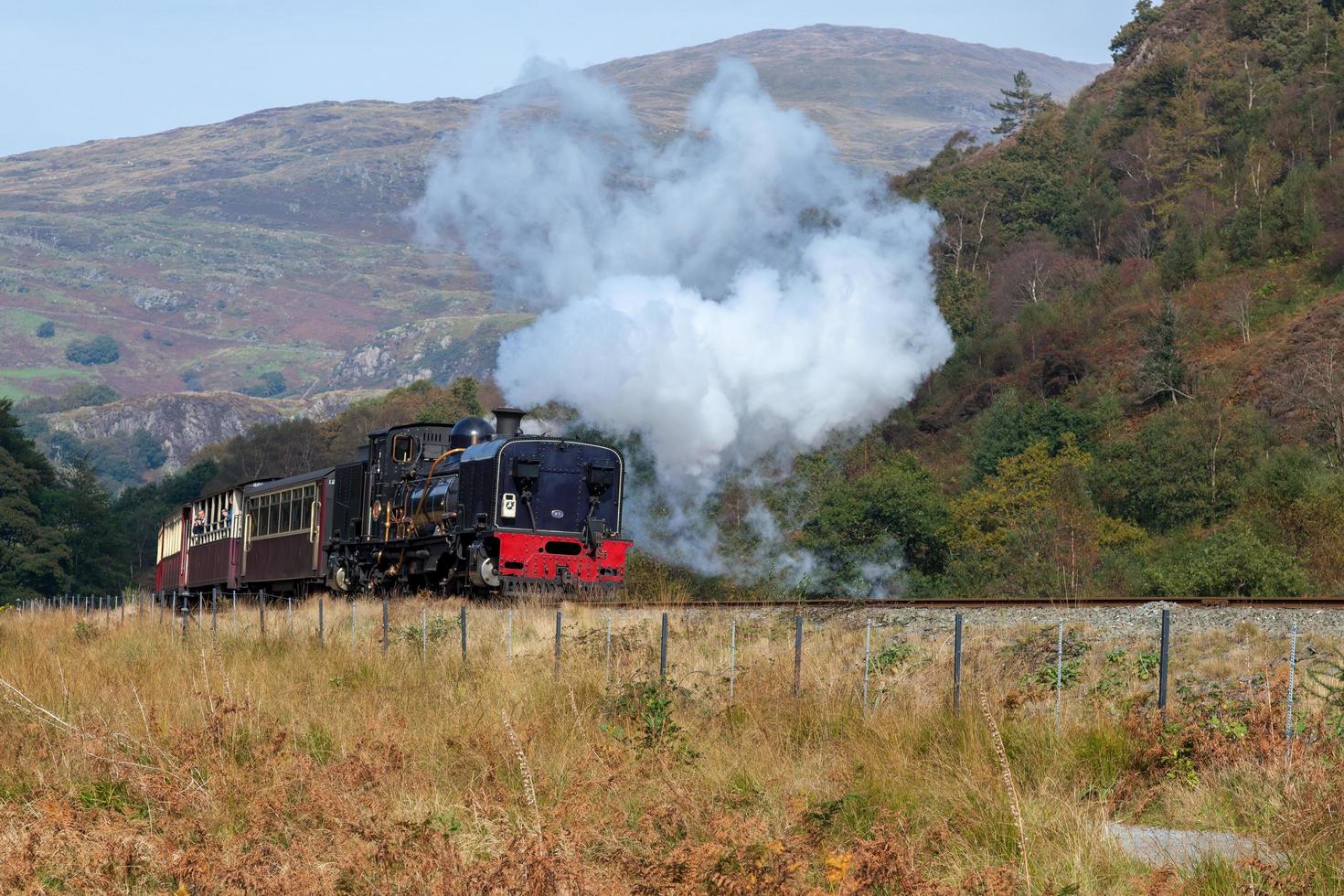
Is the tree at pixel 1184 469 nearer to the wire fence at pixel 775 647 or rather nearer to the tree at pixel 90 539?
the wire fence at pixel 775 647

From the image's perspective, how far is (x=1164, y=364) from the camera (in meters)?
65.4

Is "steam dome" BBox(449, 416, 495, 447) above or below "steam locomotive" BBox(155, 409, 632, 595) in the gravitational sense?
above

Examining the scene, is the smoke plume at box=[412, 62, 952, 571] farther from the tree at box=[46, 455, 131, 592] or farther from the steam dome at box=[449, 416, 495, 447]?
the tree at box=[46, 455, 131, 592]

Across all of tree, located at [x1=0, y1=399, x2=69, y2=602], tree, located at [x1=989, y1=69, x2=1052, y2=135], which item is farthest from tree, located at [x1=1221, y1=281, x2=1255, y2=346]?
tree, located at [x1=989, y1=69, x2=1052, y2=135]

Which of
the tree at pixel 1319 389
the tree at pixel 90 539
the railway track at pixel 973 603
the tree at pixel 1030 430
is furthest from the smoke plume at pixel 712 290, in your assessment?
A: the tree at pixel 90 539

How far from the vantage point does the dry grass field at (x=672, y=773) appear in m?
8.39

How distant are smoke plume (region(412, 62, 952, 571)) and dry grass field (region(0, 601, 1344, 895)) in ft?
74.5

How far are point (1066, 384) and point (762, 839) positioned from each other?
68187mm

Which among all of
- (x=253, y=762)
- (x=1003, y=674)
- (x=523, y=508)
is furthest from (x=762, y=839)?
(x=523, y=508)

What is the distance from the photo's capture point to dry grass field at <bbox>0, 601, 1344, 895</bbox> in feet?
27.5

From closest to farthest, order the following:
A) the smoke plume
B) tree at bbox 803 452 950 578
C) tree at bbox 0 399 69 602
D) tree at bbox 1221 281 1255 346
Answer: the smoke plume → tree at bbox 803 452 950 578 → tree at bbox 1221 281 1255 346 → tree at bbox 0 399 69 602

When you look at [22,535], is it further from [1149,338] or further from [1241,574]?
[1241,574]

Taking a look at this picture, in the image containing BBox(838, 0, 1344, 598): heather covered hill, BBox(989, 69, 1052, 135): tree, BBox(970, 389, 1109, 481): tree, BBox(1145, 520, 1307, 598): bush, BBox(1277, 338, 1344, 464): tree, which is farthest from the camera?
BBox(989, 69, 1052, 135): tree

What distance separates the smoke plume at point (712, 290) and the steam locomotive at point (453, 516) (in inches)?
313
